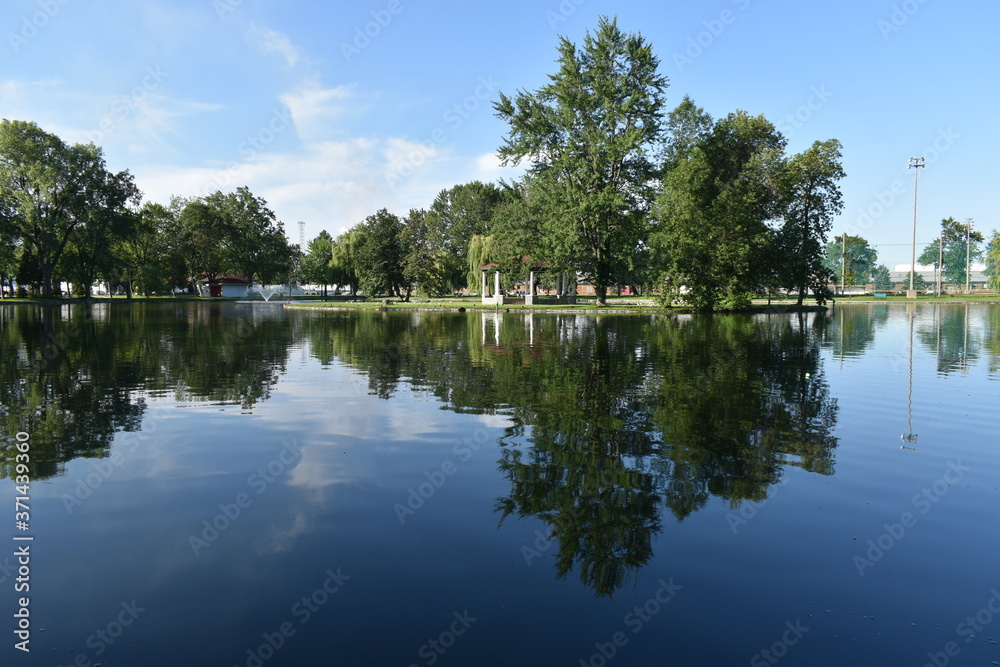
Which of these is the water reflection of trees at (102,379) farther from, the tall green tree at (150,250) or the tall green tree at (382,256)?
the tall green tree at (150,250)

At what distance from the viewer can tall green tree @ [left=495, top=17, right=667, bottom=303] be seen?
50156 millimetres

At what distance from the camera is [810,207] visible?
194ft

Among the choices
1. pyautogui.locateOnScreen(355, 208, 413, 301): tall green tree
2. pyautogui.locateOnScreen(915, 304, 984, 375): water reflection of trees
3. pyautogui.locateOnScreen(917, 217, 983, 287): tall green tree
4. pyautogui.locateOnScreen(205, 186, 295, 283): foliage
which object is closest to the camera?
pyautogui.locateOnScreen(915, 304, 984, 375): water reflection of trees

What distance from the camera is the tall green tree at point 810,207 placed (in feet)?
186

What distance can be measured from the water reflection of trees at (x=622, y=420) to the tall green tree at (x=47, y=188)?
66961 mm

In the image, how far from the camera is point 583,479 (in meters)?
7.48

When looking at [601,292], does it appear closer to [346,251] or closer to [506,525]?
[346,251]

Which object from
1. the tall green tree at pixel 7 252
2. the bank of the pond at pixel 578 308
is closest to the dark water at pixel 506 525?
the bank of the pond at pixel 578 308

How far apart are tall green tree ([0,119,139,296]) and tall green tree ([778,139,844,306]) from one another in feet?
266

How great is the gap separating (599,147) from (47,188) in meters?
65.3

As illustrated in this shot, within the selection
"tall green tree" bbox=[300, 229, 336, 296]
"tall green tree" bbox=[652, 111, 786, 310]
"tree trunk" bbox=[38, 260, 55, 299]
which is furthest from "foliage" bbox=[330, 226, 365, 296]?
"tall green tree" bbox=[652, 111, 786, 310]

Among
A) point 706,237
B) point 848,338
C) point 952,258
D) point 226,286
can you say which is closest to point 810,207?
point 706,237

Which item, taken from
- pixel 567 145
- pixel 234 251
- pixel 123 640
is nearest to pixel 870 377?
pixel 123 640

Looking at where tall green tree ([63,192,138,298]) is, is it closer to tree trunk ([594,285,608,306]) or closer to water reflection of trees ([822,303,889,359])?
tree trunk ([594,285,608,306])
